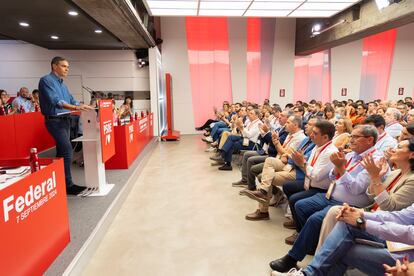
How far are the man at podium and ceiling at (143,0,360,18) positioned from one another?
10.5 feet

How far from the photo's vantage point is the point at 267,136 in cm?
423

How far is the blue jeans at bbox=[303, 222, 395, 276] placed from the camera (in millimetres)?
1609

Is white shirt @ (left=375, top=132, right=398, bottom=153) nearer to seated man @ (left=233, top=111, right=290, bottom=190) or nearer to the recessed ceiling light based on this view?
seated man @ (left=233, top=111, right=290, bottom=190)

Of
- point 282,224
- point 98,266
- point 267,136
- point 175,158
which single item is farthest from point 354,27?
point 98,266

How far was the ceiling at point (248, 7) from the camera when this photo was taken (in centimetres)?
570

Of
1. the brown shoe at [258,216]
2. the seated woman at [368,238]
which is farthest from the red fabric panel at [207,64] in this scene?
the seated woman at [368,238]

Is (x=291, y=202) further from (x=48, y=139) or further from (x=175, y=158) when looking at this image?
(x=48, y=139)

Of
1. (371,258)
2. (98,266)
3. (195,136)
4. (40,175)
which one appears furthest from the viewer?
(195,136)

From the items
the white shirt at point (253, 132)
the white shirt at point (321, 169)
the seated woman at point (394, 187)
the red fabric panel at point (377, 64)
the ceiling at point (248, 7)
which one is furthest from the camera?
the red fabric panel at point (377, 64)

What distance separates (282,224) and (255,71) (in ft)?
26.2

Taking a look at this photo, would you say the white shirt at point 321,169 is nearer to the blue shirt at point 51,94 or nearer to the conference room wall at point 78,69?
the blue shirt at point 51,94

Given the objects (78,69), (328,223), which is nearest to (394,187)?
(328,223)

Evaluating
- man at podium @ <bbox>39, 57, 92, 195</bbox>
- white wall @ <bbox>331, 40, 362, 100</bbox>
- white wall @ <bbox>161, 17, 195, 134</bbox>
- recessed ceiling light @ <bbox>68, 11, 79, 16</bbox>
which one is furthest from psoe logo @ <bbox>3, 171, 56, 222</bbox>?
white wall @ <bbox>331, 40, 362, 100</bbox>

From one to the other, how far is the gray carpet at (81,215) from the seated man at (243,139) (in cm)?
180
